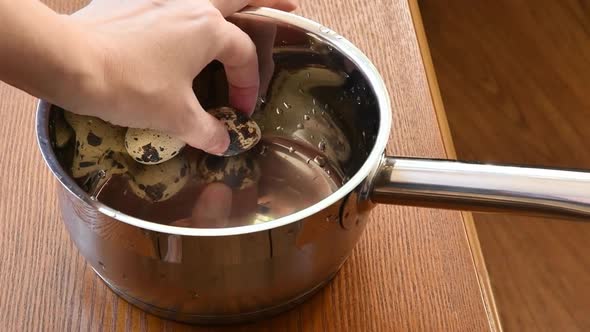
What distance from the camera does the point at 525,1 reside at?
1.36 meters

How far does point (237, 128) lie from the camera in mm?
596

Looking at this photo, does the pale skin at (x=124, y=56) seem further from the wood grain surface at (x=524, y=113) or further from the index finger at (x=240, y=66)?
the wood grain surface at (x=524, y=113)

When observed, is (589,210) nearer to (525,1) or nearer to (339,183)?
(339,183)

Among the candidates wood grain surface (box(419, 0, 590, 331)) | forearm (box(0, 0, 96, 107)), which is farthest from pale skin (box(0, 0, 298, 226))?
wood grain surface (box(419, 0, 590, 331))

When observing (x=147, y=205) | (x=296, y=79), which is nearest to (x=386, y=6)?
(x=296, y=79)

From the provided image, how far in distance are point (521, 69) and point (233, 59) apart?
3.00 feet

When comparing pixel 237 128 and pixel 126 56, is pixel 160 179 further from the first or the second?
pixel 126 56

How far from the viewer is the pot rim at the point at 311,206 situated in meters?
0.42

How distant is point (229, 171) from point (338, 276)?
146 mm

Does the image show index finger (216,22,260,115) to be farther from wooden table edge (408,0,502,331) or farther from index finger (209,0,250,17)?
wooden table edge (408,0,502,331)

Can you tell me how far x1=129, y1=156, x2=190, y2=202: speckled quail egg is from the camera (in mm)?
599

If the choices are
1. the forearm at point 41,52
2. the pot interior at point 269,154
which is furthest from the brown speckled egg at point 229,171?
the forearm at point 41,52

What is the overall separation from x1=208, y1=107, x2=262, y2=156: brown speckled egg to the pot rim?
0.28ft

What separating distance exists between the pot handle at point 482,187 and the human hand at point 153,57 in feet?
0.45
